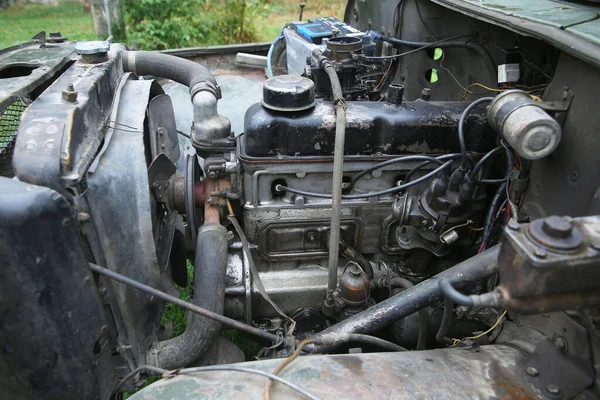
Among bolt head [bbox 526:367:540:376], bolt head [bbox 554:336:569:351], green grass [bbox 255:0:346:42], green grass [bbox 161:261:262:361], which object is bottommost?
green grass [bbox 161:261:262:361]

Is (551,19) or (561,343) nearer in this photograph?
(561,343)

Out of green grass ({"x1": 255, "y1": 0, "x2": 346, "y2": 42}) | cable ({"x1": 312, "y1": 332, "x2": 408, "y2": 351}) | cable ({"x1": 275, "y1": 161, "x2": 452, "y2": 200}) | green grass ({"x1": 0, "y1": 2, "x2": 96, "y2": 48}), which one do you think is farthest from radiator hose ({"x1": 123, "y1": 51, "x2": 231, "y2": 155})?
green grass ({"x1": 0, "y1": 2, "x2": 96, "y2": 48})

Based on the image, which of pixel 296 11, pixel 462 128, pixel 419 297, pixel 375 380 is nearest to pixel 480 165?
pixel 462 128

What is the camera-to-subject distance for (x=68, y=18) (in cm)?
1130

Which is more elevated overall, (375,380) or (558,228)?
(558,228)

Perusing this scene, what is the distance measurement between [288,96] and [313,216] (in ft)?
1.71

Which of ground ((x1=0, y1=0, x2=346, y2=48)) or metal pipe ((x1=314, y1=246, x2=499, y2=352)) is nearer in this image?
metal pipe ((x1=314, y1=246, x2=499, y2=352))

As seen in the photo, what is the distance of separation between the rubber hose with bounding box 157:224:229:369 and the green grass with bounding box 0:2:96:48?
859 cm

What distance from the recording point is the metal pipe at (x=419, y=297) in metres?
1.54

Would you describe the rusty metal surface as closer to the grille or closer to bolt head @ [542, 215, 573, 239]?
bolt head @ [542, 215, 573, 239]

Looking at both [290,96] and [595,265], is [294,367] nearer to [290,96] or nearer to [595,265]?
[595,265]

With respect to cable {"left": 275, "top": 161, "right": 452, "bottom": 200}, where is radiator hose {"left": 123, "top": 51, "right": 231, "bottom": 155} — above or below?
above

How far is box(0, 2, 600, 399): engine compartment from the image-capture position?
1259 millimetres

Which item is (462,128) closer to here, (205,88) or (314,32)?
(205,88)
